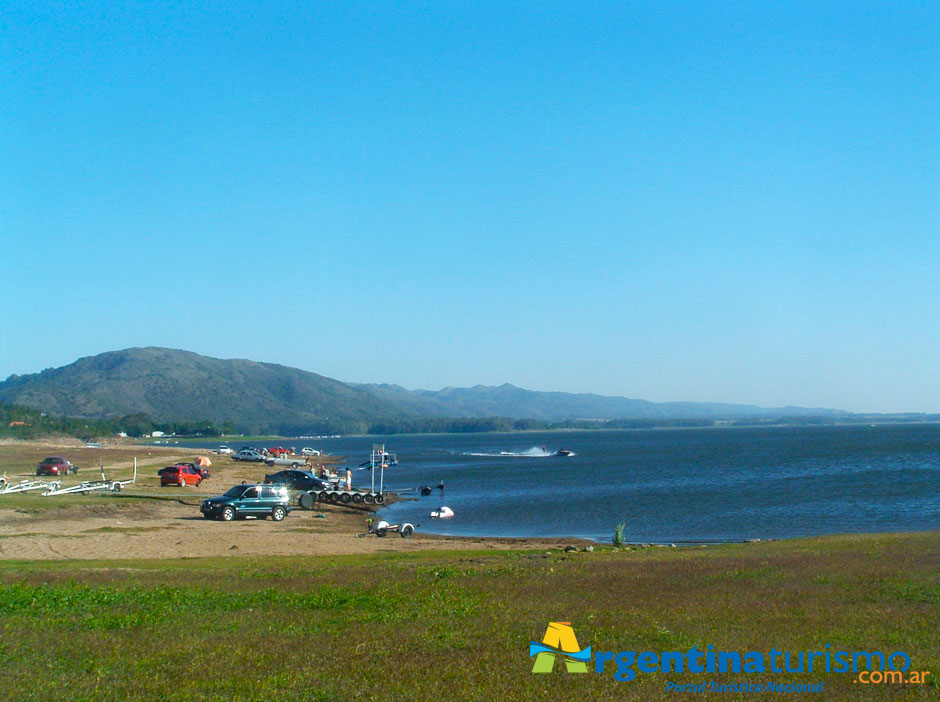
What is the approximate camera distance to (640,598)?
13258 millimetres

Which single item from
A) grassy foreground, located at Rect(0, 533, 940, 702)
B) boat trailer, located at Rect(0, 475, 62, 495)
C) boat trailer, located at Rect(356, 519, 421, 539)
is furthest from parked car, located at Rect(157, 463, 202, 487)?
grassy foreground, located at Rect(0, 533, 940, 702)

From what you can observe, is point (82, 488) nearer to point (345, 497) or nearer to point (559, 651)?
point (345, 497)

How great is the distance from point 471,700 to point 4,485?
47.4 m

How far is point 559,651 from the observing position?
9.97 meters

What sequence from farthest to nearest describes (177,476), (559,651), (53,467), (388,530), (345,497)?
(177,476)
(53,467)
(345,497)
(388,530)
(559,651)

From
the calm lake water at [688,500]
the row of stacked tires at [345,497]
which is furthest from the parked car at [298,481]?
the calm lake water at [688,500]

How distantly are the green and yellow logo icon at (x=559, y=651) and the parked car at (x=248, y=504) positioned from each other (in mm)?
32635

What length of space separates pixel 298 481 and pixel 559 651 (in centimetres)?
5249

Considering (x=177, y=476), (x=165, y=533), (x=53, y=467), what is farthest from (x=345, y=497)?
(x=165, y=533)

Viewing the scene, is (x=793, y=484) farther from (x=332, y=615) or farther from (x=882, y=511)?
(x=332, y=615)

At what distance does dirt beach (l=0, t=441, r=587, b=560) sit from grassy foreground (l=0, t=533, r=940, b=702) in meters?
9.76

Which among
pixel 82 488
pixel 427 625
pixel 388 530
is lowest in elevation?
pixel 388 530

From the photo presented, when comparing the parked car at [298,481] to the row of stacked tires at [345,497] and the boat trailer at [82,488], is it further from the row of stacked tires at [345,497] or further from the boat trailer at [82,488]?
the boat trailer at [82,488]

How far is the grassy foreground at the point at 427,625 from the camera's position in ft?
28.4
